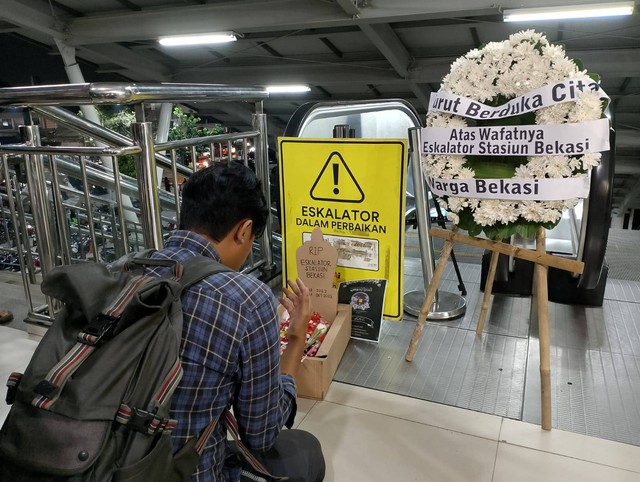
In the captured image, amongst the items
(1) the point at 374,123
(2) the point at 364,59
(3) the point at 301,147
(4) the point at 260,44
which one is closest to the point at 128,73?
(4) the point at 260,44

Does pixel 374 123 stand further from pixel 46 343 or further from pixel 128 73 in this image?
pixel 128 73

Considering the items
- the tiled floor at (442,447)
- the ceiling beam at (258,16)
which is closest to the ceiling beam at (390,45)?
the ceiling beam at (258,16)

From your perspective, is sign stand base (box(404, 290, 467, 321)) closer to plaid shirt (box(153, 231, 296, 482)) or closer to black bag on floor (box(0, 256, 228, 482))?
plaid shirt (box(153, 231, 296, 482))

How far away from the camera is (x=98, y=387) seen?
0.81 m

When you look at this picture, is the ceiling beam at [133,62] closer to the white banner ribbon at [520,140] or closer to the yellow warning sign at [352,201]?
the yellow warning sign at [352,201]

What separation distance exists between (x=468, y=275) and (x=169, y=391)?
304cm

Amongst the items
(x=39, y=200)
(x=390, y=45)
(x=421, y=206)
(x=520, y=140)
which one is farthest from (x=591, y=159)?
(x=390, y=45)

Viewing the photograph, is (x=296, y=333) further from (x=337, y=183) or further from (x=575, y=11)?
(x=575, y=11)

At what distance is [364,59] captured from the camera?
35.1 ft

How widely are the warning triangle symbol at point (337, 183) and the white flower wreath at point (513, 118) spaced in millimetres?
494

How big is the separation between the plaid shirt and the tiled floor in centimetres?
74

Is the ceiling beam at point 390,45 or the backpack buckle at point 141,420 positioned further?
the ceiling beam at point 390,45

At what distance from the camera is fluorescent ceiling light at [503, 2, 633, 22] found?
230 inches

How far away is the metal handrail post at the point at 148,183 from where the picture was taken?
1908 millimetres
